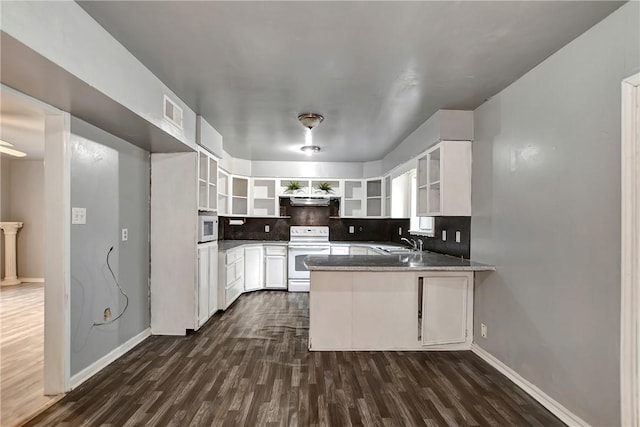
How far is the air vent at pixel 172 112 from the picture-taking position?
9.42ft

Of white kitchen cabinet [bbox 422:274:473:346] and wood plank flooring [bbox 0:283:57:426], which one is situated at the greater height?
white kitchen cabinet [bbox 422:274:473:346]

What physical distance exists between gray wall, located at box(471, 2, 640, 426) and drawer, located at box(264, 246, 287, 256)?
3640mm

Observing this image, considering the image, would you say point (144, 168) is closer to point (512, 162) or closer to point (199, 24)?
point (199, 24)

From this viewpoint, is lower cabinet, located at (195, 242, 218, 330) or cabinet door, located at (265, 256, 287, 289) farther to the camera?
cabinet door, located at (265, 256, 287, 289)

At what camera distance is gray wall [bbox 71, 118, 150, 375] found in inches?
101

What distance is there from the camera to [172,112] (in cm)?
299

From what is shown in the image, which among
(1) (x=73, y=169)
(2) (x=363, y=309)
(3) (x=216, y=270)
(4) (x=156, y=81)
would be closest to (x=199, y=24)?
(4) (x=156, y=81)

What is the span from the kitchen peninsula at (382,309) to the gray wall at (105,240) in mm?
1805

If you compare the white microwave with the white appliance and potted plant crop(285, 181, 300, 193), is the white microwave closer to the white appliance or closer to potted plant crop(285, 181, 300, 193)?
the white appliance

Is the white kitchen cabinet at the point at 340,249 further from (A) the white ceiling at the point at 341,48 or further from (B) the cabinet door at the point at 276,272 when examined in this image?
(A) the white ceiling at the point at 341,48

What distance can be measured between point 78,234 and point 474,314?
3573mm

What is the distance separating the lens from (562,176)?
7.14ft

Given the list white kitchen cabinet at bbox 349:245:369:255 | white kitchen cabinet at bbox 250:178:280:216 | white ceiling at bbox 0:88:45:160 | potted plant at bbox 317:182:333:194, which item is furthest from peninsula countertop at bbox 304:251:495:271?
white kitchen cabinet at bbox 250:178:280:216

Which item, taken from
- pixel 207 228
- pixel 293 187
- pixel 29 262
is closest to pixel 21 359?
pixel 207 228
